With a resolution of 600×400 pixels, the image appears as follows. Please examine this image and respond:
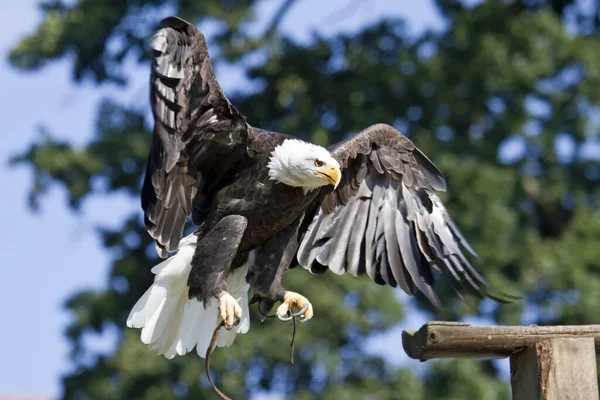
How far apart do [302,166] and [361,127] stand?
5.63 meters

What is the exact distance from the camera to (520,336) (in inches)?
169

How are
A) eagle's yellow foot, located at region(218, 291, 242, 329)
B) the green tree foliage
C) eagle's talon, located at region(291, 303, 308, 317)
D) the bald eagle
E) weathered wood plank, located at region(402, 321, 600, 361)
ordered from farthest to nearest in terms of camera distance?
the green tree foliage → eagle's talon, located at region(291, 303, 308, 317) → eagle's yellow foot, located at region(218, 291, 242, 329) → the bald eagle → weathered wood plank, located at region(402, 321, 600, 361)

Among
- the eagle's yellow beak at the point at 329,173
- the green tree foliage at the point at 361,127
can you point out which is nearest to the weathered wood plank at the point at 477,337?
the eagle's yellow beak at the point at 329,173

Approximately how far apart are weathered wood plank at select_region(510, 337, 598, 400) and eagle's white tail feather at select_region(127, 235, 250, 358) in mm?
1633

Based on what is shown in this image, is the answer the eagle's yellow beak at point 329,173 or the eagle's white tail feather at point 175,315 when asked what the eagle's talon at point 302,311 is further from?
the eagle's yellow beak at point 329,173

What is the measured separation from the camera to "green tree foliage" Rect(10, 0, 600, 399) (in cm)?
1066

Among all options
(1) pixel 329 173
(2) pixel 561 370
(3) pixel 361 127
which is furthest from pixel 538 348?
(3) pixel 361 127

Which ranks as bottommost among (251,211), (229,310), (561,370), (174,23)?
(561,370)

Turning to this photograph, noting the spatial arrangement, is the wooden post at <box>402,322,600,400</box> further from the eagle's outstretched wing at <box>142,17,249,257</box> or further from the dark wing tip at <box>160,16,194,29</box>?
the dark wing tip at <box>160,16,194,29</box>

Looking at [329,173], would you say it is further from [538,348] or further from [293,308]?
[538,348]

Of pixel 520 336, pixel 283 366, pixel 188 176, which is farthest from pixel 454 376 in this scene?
pixel 520 336

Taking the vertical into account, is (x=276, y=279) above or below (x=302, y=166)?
below

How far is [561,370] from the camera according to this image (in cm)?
425

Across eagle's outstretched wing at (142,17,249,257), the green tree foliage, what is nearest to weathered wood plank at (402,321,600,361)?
eagle's outstretched wing at (142,17,249,257)
